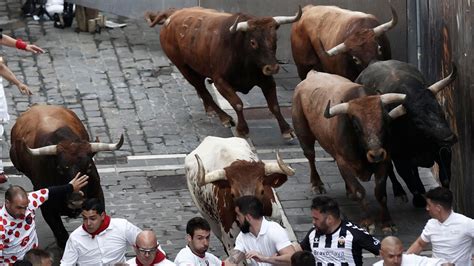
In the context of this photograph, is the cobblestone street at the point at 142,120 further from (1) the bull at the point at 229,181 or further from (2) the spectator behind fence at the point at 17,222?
(2) the spectator behind fence at the point at 17,222

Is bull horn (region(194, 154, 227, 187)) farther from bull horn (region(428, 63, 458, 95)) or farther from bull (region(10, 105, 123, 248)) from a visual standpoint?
bull horn (region(428, 63, 458, 95))

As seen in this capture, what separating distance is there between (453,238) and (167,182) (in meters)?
6.19

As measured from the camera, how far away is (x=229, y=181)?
13.7 m

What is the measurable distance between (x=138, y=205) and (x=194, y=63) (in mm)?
3811

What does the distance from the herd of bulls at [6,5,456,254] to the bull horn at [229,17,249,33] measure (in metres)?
0.02

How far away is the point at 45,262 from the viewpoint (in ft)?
36.5

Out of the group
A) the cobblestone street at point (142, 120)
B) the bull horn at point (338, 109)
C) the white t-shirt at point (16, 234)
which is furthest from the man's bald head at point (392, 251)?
the bull horn at point (338, 109)

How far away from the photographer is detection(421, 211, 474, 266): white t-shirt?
41.1 feet

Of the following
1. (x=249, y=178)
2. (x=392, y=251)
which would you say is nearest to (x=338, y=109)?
(x=249, y=178)

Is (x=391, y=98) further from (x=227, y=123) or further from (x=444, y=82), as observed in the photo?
(x=227, y=123)

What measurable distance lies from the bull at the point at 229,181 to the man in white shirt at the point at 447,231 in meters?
1.75

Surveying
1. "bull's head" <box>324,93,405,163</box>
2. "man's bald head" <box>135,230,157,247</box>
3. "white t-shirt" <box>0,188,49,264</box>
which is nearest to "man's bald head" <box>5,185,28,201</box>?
"white t-shirt" <box>0,188,49,264</box>

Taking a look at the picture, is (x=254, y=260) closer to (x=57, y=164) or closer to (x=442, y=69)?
(x=57, y=164)

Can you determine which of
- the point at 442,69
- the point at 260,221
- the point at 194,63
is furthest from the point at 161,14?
the point at 260,221
